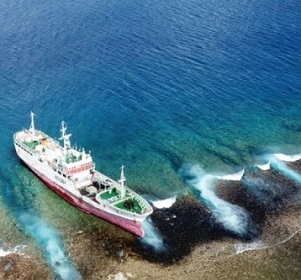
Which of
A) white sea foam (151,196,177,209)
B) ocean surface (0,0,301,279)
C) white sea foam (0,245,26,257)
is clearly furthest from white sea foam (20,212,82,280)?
white sea foam (151,196,177,209)

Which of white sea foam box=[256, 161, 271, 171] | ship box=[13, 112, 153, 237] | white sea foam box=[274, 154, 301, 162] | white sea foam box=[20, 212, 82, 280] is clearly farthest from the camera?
white sea foam box=[274, 154, 301, 162]

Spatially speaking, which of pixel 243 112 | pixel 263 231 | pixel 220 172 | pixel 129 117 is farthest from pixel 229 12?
pixel 263 231

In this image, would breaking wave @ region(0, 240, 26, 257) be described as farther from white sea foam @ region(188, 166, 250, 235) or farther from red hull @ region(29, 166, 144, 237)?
white sea foam @ region(188, 166, 250, 235)

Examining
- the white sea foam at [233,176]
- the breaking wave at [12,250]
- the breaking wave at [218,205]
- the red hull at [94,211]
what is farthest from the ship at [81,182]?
the white sea foam at [233,176]

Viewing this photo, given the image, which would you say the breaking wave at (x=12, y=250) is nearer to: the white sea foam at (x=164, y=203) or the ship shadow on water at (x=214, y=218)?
the ship shadow on water at (x=214, y=218)

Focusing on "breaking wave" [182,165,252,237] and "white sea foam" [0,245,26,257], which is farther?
"breaking wave" [182,165,252,237]
